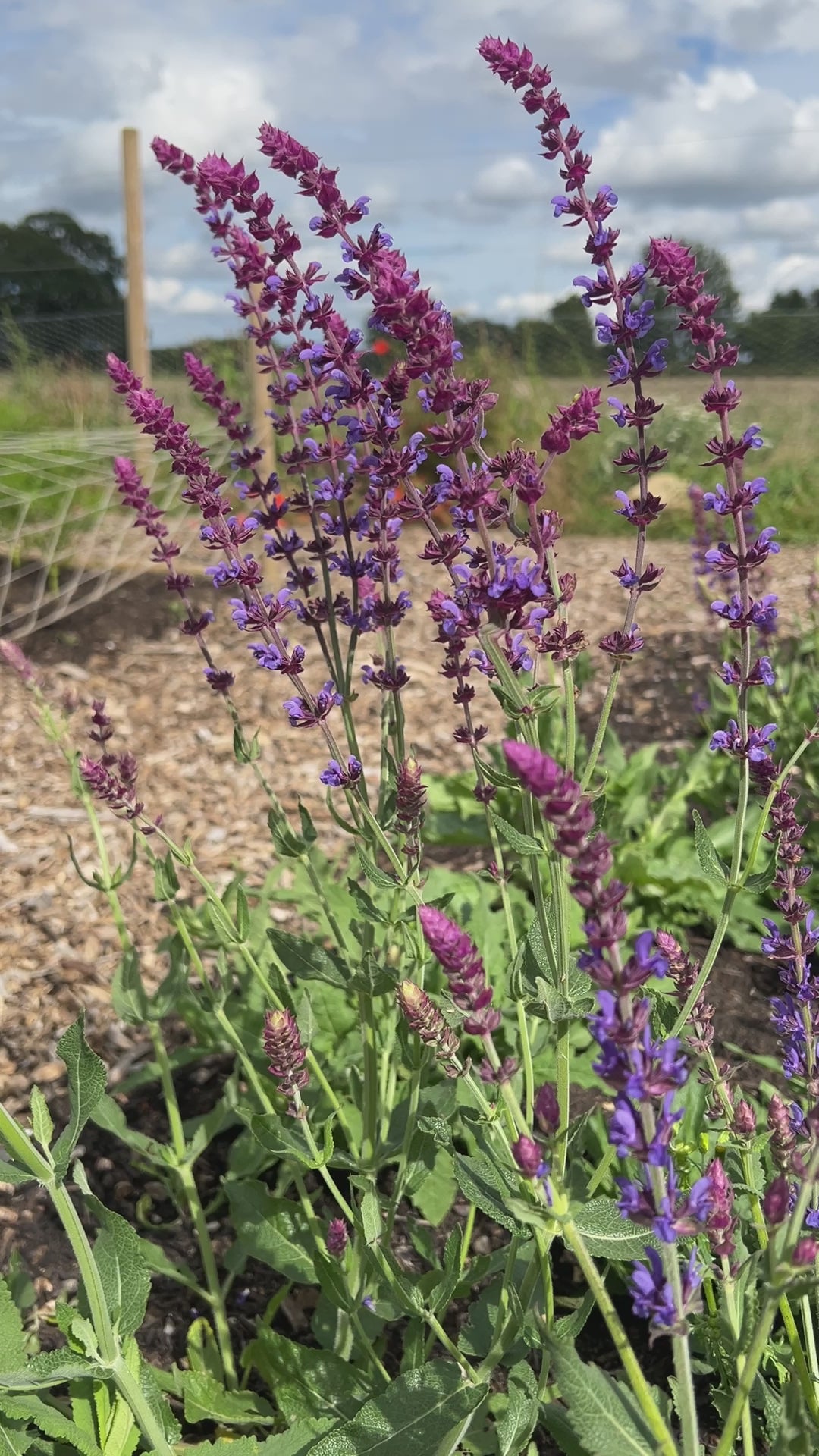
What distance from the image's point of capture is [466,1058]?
5.53ft

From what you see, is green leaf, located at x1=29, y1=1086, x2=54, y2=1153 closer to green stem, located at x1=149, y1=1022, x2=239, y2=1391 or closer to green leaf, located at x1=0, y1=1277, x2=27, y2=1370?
green leaf, located at x1=0, y1=1277, x2=27, y2=1370

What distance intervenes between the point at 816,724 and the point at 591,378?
1327 cm

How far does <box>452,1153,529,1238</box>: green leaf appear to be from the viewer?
1.33m

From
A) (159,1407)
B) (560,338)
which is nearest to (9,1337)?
(159,1407)

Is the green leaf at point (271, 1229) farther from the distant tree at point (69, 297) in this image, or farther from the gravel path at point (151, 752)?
the distant tree at point (69, 297)

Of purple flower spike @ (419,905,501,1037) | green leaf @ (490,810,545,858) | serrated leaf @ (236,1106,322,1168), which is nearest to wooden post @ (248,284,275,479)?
serrated leaf @ (236,1106,322,1168)

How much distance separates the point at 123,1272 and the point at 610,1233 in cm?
72

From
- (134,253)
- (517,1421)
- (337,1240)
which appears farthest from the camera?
(134,253)

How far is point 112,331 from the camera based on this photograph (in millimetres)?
13016

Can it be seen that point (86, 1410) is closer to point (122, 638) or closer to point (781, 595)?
point (122, 638)

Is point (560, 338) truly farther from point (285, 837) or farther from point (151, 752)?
point (285, 837)

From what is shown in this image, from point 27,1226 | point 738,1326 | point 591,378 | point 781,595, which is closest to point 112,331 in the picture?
point 591,378

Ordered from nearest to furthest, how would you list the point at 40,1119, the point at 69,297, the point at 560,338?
the point at 40,1119 → the point at 560,338 → the point at 69,297

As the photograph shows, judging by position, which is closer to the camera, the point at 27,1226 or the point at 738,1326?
the point at 738,1326
